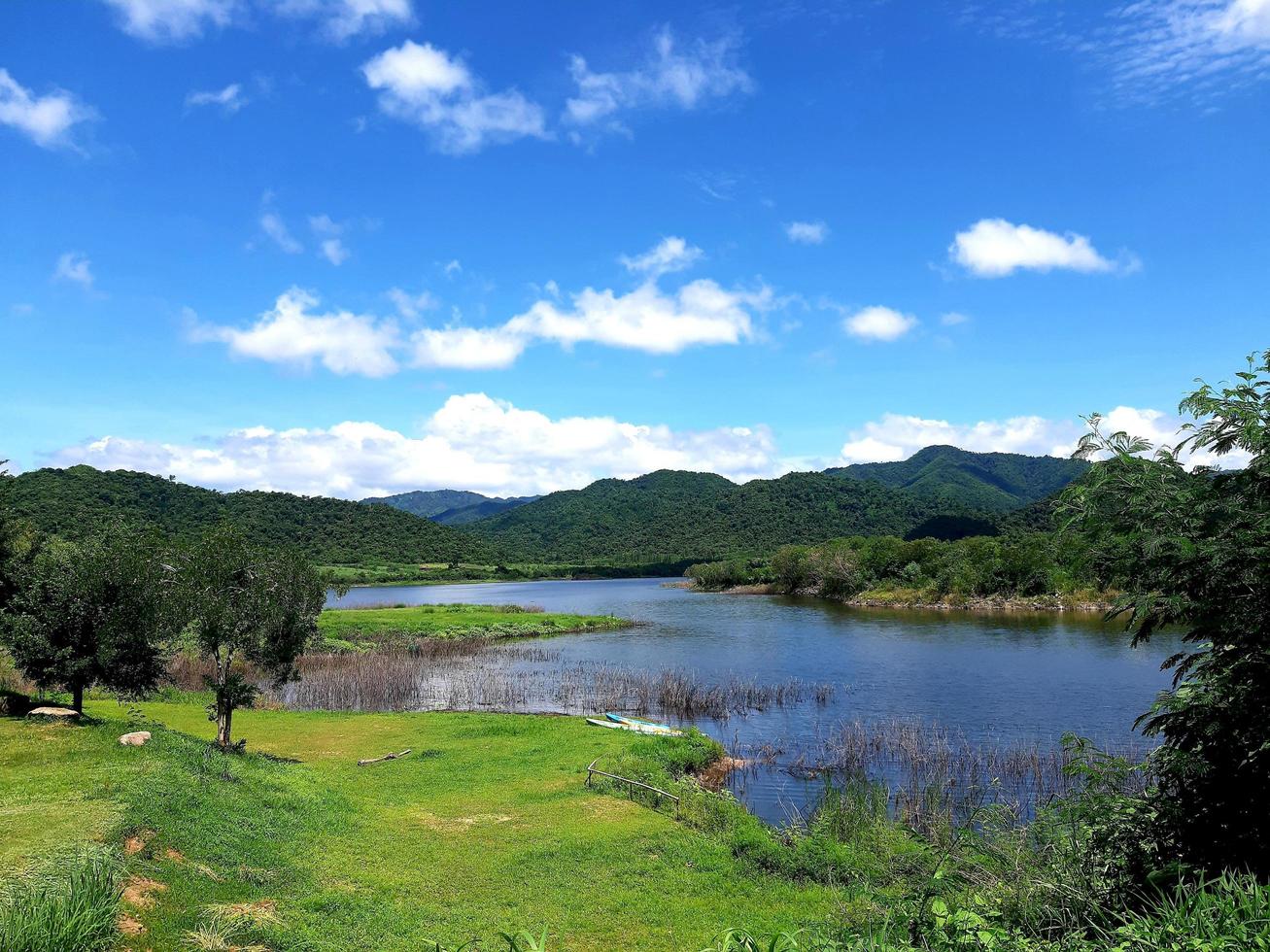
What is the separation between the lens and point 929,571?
323ft

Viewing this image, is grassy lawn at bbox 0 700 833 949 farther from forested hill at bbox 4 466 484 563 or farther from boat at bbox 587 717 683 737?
forested hill at bbox 4 466 484 563

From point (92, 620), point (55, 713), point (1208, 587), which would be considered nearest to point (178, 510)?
point (92, 620)

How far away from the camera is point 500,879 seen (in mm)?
15141

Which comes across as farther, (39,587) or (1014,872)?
(39,587)

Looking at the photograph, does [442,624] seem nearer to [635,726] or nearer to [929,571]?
[635,726]

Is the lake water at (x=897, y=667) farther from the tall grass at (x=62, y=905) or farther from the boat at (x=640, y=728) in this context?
the tall grass at (x=62, y=905)

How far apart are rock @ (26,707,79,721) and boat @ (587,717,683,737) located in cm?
1820

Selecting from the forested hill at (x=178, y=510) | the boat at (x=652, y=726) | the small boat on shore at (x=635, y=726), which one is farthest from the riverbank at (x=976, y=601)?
the forested hill at (x=178, y=510)

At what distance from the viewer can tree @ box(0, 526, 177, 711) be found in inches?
866

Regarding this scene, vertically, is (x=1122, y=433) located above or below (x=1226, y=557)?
above

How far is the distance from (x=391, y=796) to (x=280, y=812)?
3816 millimetres

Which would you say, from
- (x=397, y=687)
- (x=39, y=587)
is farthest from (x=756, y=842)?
(x=397, y=687)

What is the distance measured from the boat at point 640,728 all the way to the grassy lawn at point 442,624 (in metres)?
33.5

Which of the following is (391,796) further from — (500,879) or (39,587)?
(39,587)
